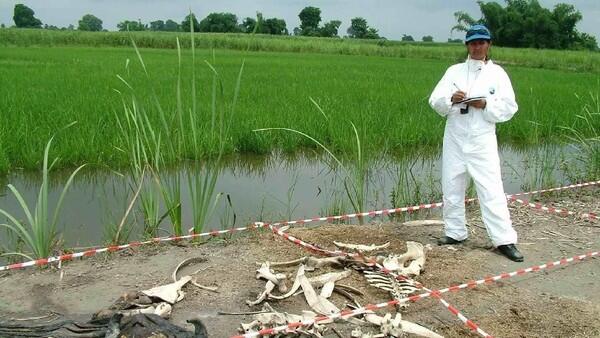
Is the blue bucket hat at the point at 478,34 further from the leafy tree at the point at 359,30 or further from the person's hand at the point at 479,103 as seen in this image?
the leafy tree at the point at 359,30

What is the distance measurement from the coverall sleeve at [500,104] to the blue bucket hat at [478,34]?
24 centimetres

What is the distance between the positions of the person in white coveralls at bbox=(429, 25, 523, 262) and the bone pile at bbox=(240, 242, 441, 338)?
507 millimetres

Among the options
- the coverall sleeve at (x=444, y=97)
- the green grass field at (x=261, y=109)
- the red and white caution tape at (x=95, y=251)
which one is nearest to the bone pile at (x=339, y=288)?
the red and white caution tape at (x=95, y=251)

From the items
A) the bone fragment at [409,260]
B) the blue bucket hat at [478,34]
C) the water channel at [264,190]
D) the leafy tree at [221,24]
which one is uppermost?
the leafy tree at [221,24]

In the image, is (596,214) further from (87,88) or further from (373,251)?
(87,88)

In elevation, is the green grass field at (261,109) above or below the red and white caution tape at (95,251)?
above

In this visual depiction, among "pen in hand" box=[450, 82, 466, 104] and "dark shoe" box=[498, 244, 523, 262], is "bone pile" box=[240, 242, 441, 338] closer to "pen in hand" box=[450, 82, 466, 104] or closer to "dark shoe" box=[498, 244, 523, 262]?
"dark shoe" box=[498, 244, 523, 262]

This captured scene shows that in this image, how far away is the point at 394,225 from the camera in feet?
15.1

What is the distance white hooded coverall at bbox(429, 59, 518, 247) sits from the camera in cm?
371

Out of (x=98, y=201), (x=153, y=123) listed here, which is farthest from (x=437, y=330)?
(x=153, y=123)

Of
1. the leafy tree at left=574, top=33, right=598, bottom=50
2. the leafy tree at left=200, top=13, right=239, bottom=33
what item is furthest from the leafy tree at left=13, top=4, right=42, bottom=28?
the leafy tree at left=574, top=33, right=598, bottom=50

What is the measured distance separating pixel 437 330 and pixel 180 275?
4.67ft

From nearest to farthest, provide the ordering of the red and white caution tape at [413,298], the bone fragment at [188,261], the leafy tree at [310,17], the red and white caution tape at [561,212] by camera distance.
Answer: the red and white caution tape at [413,298]
the bone fragment at [188,261]
the red and white caution tape at [561,212]
the leafy tree at [310,17]

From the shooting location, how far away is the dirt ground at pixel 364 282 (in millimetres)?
2973
